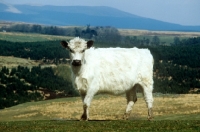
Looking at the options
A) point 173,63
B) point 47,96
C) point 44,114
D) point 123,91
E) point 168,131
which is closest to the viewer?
point 168,131

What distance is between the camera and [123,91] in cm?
2291

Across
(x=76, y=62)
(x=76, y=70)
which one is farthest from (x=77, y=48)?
(x=76, y=70)

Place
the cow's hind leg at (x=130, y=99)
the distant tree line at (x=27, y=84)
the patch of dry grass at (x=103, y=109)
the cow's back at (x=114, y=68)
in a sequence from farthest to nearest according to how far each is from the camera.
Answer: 1. the distant tree line at (x=27, y=84)
2. the patch of dry grass at (x=103, y=109)
3. the cow's hind leg at (x=130, y=99)
4. the cow's back at (x=114, y=68)

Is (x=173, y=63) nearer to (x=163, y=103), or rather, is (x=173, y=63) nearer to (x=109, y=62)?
(x=163, y=103)

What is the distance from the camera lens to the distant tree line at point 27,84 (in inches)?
4310

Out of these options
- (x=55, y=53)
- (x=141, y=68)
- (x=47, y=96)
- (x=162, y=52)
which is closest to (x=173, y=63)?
(x=162, y=52)

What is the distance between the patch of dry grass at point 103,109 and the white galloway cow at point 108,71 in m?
17.5

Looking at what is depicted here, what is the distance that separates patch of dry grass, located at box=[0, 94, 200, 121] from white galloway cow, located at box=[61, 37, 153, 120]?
689 inches

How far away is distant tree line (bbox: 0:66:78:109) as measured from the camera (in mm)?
109475

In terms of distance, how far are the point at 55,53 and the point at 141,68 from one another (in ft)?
548

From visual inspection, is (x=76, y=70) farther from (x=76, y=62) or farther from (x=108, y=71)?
(x=108, y=71)

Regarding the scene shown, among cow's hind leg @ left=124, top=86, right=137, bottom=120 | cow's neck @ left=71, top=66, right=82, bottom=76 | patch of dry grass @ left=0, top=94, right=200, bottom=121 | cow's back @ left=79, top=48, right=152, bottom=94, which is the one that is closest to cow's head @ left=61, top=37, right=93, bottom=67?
cow's neck @ left=71, top=66, right=82, bottom=76

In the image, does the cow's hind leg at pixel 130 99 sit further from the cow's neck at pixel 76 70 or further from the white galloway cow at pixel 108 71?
the cow's neck at pixel 76 70

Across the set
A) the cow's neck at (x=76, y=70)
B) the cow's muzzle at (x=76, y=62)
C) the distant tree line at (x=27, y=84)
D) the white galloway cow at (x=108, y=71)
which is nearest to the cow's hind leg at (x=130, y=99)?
the white galloway cow at (x=108, y=71)
